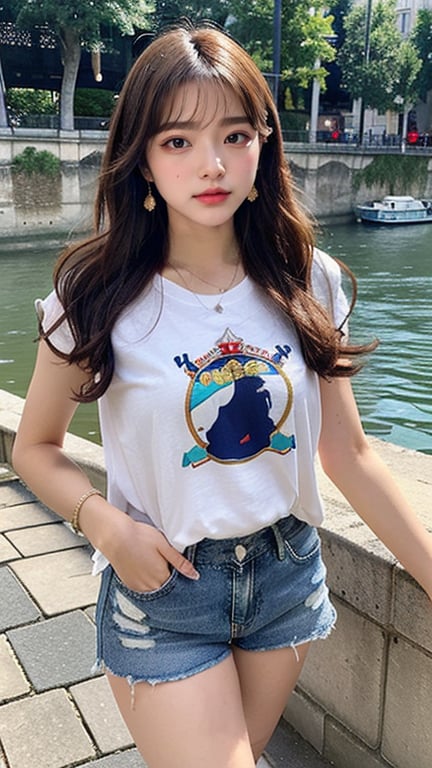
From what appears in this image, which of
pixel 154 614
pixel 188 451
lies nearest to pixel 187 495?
pixel 188 451

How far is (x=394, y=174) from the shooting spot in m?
34.9

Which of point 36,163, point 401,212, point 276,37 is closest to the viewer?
point 36,163

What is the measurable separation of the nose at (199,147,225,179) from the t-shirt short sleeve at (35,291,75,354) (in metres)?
0.32

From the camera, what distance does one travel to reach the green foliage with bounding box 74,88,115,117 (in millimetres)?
→ 29531

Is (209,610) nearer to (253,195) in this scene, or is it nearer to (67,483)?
(67,483)

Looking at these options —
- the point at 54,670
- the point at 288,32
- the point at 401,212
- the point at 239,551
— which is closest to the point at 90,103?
the point at 288,32

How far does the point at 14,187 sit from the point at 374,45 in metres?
22.0

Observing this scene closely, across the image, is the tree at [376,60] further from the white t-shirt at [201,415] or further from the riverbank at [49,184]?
the white t-shirt at [201,415]

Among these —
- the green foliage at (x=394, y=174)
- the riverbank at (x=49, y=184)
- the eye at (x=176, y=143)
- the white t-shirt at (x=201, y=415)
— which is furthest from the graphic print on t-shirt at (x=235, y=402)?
the green foliage at (x=394, y=174)

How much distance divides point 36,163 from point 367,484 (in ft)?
80.9

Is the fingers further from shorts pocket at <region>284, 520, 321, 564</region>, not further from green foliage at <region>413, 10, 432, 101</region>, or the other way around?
green foliage at <region>413, 10, 432, 101</region>

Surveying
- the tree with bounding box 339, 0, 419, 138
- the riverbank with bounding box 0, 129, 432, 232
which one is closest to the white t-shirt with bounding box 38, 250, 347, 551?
the riverbank with bounding box 0, 129, 432, 232

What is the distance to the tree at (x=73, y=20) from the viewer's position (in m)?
24.3

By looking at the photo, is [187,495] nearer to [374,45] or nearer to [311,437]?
[311,437]
